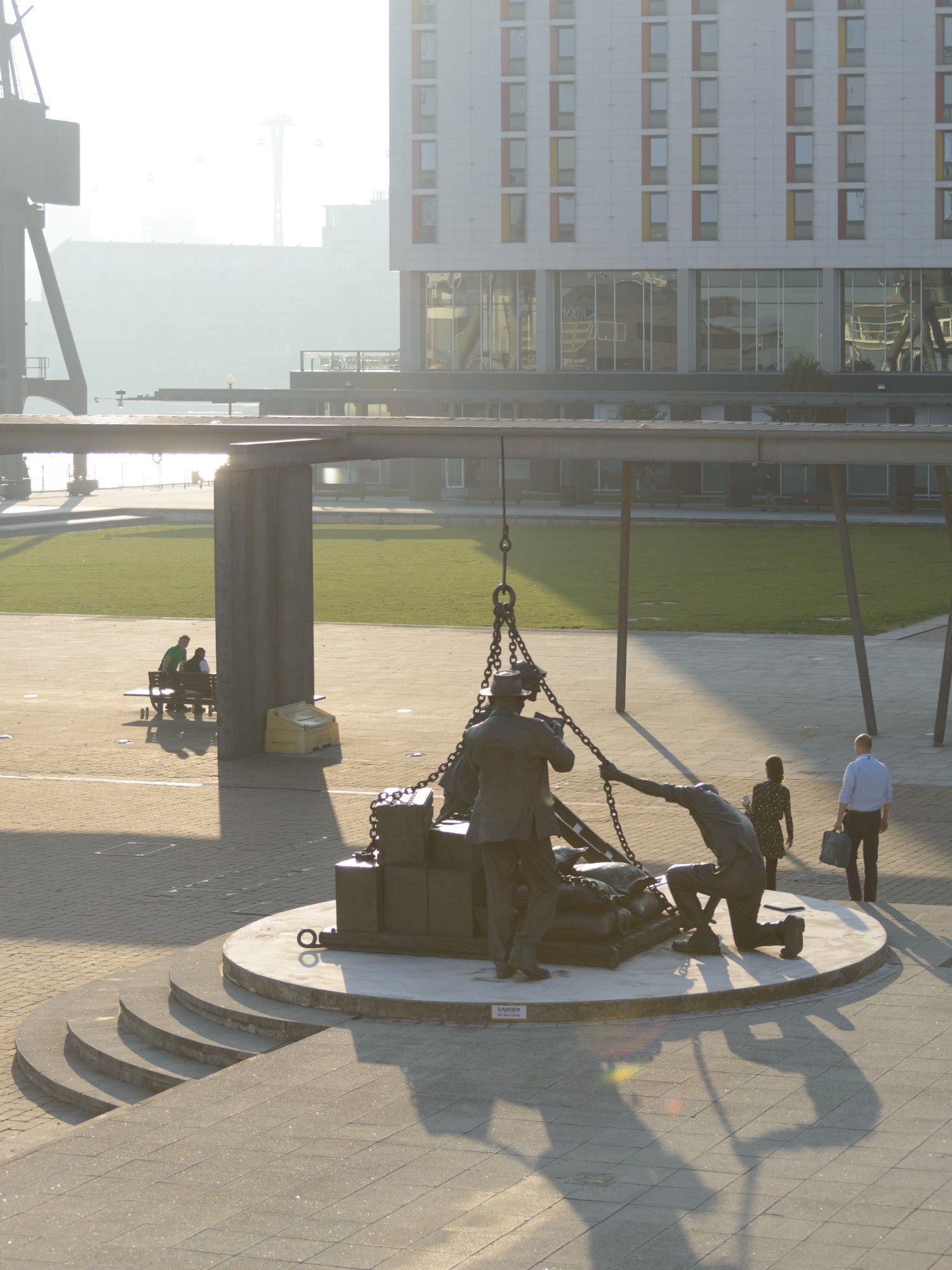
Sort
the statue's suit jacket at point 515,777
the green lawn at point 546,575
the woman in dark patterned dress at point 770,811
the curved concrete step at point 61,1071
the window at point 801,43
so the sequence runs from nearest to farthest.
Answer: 1. the curved concrete step at point 61,1071
2. the statue's suit jacket at point 515,777
3. the woman in dark patterned dress at point 770,811
4. the green lawn at point 546,575
5. the window at point 801,43

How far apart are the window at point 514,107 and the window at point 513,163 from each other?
60 cm

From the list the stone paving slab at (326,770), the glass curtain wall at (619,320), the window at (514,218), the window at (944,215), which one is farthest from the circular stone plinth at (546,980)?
the window at (514,218)

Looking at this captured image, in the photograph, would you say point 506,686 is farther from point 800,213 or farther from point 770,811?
point 800,213

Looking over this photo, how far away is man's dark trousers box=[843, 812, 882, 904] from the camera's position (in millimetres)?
13719

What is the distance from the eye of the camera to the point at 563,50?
75625mm

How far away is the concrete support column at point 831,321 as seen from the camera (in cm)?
7362

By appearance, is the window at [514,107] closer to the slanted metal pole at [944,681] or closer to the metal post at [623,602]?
the metal post at [623,602]

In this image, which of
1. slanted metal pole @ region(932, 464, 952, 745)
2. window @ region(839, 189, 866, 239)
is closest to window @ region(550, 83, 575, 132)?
window @ region(839, 189, 866, 239)

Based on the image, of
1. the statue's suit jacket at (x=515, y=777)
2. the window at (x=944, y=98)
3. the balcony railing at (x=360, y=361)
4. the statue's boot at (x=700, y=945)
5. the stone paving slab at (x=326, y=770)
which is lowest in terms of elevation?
the stone paving slab at (x=326, y=770)

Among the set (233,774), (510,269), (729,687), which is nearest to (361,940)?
(233,774)

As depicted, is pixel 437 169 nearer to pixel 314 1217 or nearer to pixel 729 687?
pixel 729 687

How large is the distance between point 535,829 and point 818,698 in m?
15.6

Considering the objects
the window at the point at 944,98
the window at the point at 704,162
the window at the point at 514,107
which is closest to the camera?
the window at the point at 944,98

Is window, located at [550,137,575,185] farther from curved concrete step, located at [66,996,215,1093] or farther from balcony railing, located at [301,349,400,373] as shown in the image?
curved concrete step, located at [66,996,215,1093]
